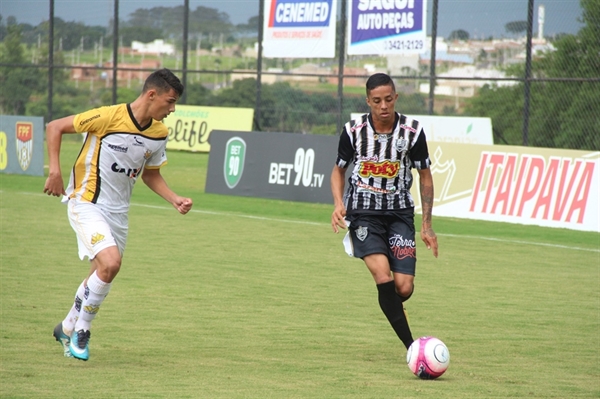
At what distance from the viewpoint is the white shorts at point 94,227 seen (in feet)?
23.3

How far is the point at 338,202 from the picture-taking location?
7.23 m

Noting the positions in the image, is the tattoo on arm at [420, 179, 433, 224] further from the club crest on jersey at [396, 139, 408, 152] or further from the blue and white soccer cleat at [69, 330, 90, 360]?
the blue and white soccer cleat at [69, 330, 90, 360]

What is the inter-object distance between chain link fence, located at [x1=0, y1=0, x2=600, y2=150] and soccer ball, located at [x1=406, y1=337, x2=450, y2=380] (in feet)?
47.7

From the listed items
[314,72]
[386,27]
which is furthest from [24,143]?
[314,72]

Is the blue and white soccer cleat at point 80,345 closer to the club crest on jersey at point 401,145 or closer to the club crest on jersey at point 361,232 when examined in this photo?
the club crest on jersey at point 361,232

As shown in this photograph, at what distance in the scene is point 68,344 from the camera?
7160 mm

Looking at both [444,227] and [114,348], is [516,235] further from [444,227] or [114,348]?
[114,348]

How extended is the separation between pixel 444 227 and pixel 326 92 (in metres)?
14.5

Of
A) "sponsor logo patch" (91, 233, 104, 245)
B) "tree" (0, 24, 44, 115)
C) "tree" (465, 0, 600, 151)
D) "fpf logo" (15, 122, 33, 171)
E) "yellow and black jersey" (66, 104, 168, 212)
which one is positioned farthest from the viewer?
"tree" (0, 24, 44, 115)

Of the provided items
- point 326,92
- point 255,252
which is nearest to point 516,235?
point 255,252

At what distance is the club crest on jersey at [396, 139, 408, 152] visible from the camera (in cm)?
725

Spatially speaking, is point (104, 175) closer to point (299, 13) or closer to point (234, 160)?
point (234, 160)

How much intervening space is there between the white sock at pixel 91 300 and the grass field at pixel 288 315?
0.27 meters

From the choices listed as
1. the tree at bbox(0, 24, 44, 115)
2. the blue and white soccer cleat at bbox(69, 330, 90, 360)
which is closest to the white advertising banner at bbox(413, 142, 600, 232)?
the blue and white soccer cleat at bbox(69, 330, 90, 360)
